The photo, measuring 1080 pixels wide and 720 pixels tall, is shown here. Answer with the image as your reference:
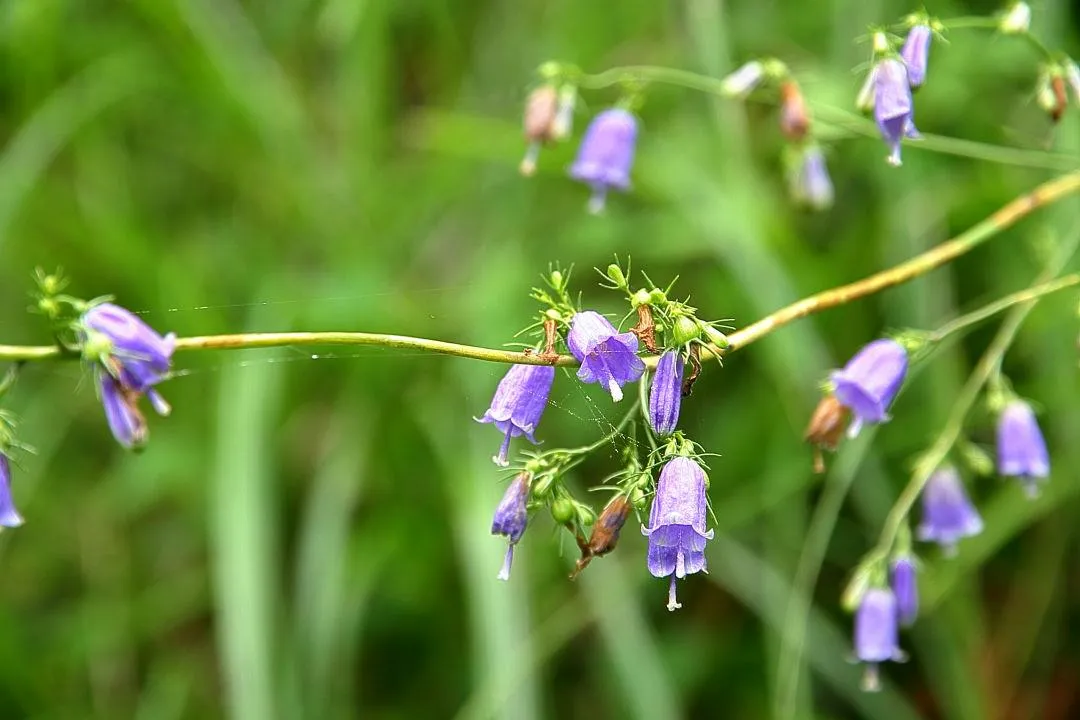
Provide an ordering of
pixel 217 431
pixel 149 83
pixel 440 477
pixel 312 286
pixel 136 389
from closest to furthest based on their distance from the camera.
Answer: pixel 136 389
pixel 217 431
pixel 440 477
pixel 312 286
pixel 149 83

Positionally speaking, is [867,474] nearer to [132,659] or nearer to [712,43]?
[712,43]

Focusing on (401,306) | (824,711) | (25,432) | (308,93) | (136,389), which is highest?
(308,93)

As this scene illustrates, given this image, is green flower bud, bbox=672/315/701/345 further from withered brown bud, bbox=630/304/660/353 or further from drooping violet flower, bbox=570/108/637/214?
drooping violet flower, bbox=570/108/637/214

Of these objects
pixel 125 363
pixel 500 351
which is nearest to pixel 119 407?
pixel 125 363

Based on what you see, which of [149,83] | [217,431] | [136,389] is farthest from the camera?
[149,83]

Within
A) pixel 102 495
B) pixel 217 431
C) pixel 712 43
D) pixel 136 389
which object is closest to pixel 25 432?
pixel 102 495

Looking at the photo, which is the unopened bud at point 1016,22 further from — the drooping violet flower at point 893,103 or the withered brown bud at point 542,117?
the withered brown bud at point 542,117

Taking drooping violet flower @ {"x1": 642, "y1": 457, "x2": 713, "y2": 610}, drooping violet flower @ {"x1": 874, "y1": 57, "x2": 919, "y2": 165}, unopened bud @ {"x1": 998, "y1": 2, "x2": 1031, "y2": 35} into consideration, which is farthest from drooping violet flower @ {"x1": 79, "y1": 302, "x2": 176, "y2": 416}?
unopened bud @ {"x1": 998, "y1": 2, "x2": 1031, "y2": 35}
